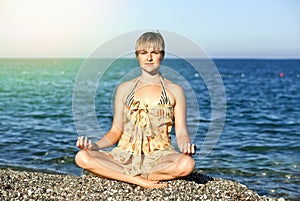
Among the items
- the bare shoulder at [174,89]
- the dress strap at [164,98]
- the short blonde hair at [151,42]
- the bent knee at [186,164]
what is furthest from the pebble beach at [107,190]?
the short blonde hair at [151,42]

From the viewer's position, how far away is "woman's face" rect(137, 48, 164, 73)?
6.39 m

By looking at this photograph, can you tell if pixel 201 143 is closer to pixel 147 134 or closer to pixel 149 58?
pixel 147 134

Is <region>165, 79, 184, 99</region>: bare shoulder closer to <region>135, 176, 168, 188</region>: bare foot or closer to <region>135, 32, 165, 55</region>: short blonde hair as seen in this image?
<region>135, 32, 165, 55</region>: short blonde hair

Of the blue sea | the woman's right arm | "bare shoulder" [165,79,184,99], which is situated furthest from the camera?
the blue sea

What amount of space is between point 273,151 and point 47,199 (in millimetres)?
8111

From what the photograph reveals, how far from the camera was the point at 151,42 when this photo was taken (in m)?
6.36

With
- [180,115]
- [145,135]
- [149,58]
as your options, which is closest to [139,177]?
[145,135]

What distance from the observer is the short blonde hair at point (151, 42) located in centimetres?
635

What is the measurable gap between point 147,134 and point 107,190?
1.05 meters

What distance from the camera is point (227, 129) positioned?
16.4m

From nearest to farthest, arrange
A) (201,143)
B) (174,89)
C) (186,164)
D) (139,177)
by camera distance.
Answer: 1. (186,164)
2. (139,177)
3. (174,89)
4. (201,143)

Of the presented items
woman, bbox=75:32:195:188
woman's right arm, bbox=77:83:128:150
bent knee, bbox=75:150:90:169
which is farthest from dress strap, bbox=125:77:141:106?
bent knee, bbox=75:150:90:169

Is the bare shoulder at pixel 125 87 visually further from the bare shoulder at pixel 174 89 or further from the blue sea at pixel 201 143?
→ the bare shoulder at pixel 174 89

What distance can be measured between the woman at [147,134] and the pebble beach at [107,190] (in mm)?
178
